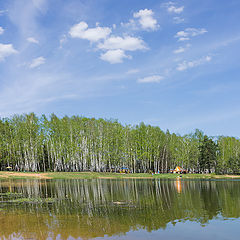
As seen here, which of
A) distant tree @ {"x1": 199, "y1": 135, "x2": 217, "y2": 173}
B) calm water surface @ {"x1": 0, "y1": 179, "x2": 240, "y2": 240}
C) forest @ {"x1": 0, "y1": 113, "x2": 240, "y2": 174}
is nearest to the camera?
calm water surface @ {"x1": 0, "y1": 179, "x2": 240, "y2": 240}

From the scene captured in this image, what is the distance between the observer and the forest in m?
89.2

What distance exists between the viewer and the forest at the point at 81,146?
293 ft

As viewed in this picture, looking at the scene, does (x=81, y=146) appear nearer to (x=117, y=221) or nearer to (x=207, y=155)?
(x=207, y=155)

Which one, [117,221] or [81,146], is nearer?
[117,221]

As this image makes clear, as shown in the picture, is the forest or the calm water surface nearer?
the calm water surface

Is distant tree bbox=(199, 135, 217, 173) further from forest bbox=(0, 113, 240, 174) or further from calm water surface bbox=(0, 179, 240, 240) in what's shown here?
calm water surface bbox=(0, 179, 240, 240)

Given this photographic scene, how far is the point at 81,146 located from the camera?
9362 centimetres

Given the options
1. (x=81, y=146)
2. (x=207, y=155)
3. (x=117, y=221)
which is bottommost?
(x=207, y=155)

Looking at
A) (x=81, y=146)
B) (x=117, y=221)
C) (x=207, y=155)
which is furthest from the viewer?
(x=207, y=155)

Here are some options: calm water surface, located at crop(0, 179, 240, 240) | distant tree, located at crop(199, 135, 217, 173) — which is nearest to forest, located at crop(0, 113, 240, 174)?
distant tree, located at crop(199, 135, 217, 173)

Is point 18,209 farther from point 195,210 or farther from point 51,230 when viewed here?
point 195,210

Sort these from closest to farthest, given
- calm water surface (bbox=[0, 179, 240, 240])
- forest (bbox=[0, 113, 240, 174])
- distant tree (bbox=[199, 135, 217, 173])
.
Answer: calm water surface (bbox=[0, 179, 240, 240])
forest (bbox=[0, 113, 240, 174])
distant tree (bbox=[199, 135, 217, 173])

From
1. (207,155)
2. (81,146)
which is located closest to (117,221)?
(81,146)

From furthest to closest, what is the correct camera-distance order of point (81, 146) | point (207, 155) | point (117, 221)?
point (207, 155) < point (81, 146) < point (117, 221)
